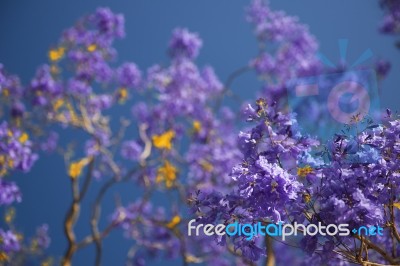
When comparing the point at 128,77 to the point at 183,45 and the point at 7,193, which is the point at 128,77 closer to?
the point at 183,45

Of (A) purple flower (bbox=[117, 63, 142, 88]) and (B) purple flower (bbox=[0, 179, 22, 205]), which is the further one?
(A) purple flower (bbox=[117, 63, 142, 88])

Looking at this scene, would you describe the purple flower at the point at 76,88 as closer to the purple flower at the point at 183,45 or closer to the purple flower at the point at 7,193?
the purple flower at the point at 183,45

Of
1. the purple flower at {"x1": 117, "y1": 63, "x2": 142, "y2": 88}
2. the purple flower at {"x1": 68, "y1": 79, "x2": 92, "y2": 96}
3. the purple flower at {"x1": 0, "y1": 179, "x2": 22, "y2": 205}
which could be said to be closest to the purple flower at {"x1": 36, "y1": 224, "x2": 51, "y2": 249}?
the purple flower at {"x1": 68, "y1": 79, "x2": 92, "y2": 96}

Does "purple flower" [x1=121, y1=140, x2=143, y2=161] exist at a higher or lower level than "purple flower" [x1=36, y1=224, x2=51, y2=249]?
higher

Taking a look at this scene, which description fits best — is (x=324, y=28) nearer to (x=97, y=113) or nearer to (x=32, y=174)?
(x=97, y=113)

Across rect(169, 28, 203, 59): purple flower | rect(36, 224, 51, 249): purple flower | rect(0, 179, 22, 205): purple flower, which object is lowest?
rect(0, 179, 22, 205): purple flower

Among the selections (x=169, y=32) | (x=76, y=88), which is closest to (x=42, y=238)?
(x=76, y=88)

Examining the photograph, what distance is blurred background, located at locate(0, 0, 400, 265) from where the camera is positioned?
48.8 feet

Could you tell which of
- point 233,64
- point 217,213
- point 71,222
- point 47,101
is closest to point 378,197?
point 217,213

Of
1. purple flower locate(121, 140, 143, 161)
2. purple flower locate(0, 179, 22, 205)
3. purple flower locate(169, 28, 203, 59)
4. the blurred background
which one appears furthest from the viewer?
the blurred background

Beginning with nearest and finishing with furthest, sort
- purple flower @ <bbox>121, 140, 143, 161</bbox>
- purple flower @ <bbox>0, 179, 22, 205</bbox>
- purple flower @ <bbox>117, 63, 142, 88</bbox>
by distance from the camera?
1. purple flower @ <bbox>0, 179, 22, 205</bbox>
2. purple flower @ <bbox>117, 63, 142, 88</bbox>
3. purple flower @ <bbox>121, 140, 143, 161</bbox>

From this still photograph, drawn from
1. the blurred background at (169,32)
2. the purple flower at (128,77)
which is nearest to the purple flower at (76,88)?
the purple flower at (128,77)

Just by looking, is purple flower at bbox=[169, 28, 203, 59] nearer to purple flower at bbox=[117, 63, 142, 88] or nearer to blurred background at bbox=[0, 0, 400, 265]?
purple flower at bbox=[117, 63, 142, 88]

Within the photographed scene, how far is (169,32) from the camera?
Result: 683 inches
